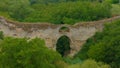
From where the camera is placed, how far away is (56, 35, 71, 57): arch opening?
153 feet

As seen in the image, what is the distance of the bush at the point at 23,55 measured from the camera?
3341 cm

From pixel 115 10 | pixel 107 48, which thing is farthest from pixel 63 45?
pixel 115 10

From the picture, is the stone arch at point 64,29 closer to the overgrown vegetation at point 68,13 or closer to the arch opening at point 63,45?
the arch opening at point 63,45

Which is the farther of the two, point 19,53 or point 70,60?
point 70,60

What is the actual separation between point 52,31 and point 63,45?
1.83 m

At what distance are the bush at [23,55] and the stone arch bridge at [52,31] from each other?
11.0m

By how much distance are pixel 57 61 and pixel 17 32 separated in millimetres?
10572

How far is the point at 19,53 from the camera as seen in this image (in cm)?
3341

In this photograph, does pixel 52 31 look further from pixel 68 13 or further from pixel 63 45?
pixel 68 13

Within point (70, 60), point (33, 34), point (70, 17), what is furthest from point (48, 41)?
point (70, 17)

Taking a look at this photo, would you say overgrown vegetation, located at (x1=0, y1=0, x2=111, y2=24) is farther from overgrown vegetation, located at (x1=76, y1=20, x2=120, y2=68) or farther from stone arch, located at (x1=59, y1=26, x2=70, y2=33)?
overgrown vegetation, located at (x1=76, y1=20, x2=120, y2=68)

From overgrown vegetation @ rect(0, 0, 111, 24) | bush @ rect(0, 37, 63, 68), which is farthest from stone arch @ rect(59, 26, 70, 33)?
bush @ rect(0, 37, 63, 68)

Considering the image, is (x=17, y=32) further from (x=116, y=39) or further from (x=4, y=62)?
(x=4, y=62)

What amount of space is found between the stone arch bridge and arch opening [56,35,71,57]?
0.28 metres
